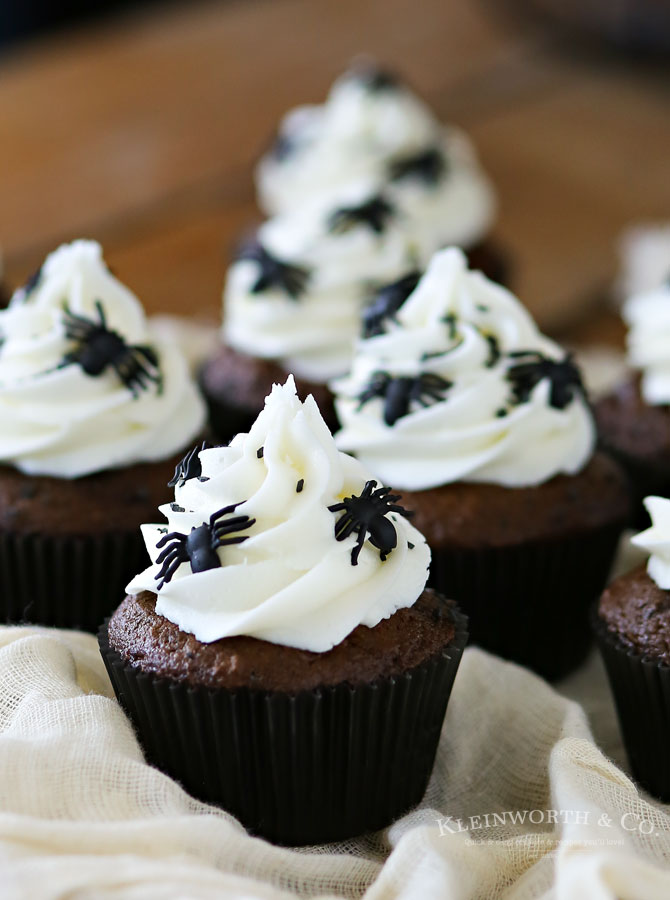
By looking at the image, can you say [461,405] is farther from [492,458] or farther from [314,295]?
[314,295]

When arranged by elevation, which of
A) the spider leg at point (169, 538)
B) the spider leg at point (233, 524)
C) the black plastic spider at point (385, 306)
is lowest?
the black plastic spider at point (385, 306)

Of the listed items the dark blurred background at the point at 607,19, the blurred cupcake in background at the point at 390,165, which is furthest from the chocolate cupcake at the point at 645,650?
the dark blurred background at the point at 607,19

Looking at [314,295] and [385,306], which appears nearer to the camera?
[385,306]

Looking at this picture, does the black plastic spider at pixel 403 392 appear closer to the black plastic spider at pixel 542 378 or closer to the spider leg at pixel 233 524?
the black plastic spider at pixel 542 378

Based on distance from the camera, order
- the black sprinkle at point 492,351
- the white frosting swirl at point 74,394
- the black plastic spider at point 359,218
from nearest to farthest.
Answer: the white frosting swirl at point 74,394 < the black sprinkle at point 492,351 < the black plastic spider at point 359,218

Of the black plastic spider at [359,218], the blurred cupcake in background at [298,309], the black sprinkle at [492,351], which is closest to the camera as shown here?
the black sprinkle at [492,351]

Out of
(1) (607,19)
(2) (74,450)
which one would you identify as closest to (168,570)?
(2) (74,450)
